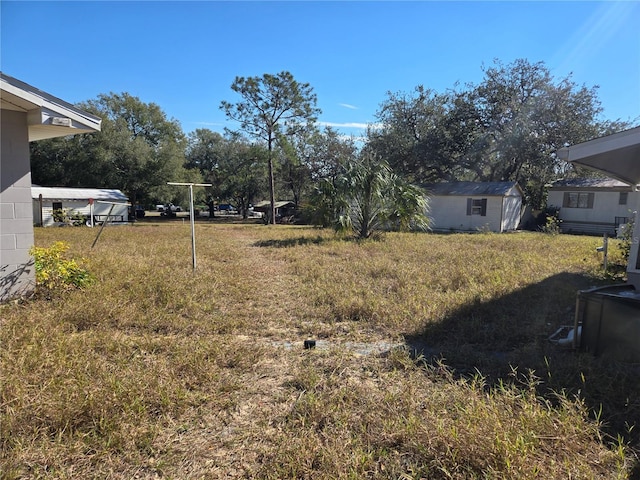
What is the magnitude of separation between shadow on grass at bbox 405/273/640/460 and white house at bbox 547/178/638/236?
19026mm

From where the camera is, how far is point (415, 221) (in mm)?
13117

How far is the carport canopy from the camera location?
452 centimetres

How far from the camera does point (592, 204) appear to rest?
69.6ft

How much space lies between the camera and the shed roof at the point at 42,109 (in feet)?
14.8

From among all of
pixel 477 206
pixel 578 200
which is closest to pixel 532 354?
pixel 477 206

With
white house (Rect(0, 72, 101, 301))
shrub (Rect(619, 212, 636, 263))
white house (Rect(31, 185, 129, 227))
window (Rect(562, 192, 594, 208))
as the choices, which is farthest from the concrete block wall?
window (Rect(562, 192, 594, 208))

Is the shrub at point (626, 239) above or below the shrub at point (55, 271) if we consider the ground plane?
above

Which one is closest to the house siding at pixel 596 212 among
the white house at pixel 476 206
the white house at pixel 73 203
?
the white house at pixel 476 206

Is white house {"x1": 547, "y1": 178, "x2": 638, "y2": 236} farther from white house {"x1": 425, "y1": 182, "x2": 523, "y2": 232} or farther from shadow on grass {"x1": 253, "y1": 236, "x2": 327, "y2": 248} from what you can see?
shadow on grass {"x1": 253, "y1": 236, "x2": 327, "y2": 248}

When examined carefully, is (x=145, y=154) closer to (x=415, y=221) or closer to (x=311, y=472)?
(x=415, y=221)

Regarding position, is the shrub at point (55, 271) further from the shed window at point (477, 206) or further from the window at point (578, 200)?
the window at point (578, 200)

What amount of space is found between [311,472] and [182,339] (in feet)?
7.83

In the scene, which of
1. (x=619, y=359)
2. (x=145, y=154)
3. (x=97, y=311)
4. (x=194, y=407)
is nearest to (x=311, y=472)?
(x=194, y=407)

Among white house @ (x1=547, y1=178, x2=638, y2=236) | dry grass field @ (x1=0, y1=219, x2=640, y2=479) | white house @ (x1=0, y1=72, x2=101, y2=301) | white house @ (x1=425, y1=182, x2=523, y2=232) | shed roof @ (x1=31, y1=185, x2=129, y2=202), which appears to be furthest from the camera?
shed roof @ (x1=31, y1=185, x2=129, y2=202)
